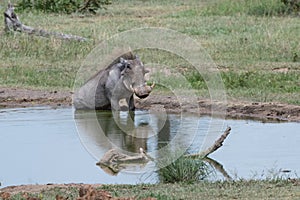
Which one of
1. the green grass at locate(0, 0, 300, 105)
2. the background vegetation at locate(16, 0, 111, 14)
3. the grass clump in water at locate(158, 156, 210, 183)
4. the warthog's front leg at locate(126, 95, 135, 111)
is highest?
the grass clump in water at locate(158, 156, 210, 183)

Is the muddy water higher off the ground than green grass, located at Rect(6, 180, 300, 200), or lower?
lower

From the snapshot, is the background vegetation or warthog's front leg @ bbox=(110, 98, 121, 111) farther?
the background vegetation

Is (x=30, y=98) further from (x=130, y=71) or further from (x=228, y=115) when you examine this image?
(x=228, y=115)

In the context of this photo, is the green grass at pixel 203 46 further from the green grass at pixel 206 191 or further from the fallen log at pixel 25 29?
the green grass at pixel 206 191

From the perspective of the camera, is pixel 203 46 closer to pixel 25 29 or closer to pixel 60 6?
pixel 25 29

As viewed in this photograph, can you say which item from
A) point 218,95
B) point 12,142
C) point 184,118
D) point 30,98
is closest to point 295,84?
point 218,95

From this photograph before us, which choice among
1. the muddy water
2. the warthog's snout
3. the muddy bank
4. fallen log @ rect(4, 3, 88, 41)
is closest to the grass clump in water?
the muddy water

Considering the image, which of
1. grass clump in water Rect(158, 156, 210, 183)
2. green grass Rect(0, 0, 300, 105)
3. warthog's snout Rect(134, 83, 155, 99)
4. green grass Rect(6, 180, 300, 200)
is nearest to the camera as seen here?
green grass Rect(6, 180, 300, 200)

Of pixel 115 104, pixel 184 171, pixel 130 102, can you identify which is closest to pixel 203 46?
pixel 130 102

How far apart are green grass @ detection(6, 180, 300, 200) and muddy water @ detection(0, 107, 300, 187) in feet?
2.21

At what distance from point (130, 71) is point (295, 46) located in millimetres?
6094

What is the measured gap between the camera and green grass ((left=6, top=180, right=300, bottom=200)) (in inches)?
285

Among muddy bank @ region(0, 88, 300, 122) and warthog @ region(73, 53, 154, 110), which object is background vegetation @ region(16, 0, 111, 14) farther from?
warthog @ region(73, 53, 154, 110)

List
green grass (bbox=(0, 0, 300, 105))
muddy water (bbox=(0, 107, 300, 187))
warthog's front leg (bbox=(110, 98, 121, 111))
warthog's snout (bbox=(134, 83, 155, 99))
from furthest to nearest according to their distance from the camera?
green grass (bbox=(0, 0, 300, 105))
warthog's front leg (bbox=(110, 98, 121, 111))
warthog's snout (bbox=(134, 83, 155, 99))
muddy water (bbox=(0, 107, 300, 187))
